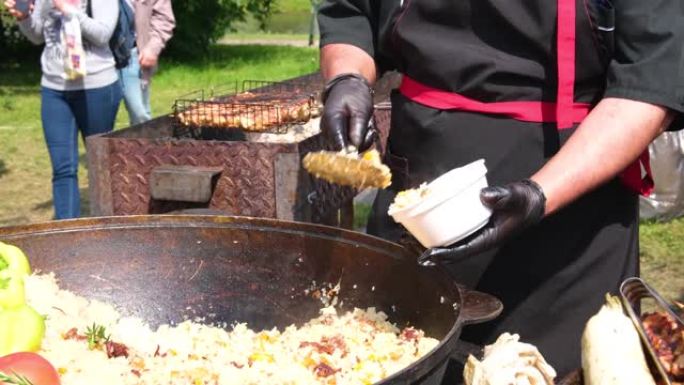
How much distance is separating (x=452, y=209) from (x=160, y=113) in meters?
10.6

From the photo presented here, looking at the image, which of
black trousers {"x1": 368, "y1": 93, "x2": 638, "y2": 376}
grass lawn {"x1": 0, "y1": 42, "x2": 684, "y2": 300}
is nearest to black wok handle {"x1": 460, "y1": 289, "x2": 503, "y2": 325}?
black trousers {"x1": 368, "y1": 93, "x2": 638, "y2": 376}

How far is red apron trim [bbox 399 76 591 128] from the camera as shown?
85.7 inches

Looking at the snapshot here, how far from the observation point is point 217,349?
2.24 m

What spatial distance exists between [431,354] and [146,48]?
227 inches

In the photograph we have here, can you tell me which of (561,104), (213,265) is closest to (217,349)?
(213,265)

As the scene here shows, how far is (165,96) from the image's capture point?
1366 cm

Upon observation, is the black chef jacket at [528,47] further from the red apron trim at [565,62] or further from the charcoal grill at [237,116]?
the charcoal grill at [237,116]

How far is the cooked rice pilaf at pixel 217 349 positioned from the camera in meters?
1.98

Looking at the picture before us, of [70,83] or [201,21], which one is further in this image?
[201,21]

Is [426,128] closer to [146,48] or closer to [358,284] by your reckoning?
[358,284]

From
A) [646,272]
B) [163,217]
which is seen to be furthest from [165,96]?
[163,217]

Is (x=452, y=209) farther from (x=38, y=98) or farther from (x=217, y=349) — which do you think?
(x=38, y=98)

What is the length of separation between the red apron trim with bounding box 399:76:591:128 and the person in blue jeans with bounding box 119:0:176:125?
4721 mm

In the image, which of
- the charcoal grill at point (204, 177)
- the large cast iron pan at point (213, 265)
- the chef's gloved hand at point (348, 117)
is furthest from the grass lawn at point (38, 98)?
the chef's gloved hand at point (348, 117)
